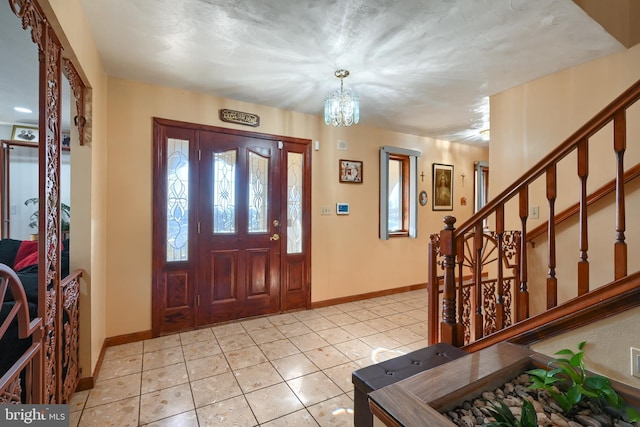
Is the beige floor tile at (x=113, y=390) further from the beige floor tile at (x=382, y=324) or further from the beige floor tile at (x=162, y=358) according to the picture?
the beige floor tile at (x=382, y=324)

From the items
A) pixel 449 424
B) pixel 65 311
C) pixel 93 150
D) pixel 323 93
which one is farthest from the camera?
pixel 323 93

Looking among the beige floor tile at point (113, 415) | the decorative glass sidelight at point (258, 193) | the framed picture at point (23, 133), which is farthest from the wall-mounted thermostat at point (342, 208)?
the framed picture at point (23, 133)

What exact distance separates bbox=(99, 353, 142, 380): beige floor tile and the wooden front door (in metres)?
0.73

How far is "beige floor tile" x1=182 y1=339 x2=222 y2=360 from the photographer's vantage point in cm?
254

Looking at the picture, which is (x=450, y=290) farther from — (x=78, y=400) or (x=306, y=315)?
(x=78, y=400)

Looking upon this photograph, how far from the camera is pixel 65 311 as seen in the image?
186cm

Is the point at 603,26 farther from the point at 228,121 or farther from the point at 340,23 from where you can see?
the point at 228,121

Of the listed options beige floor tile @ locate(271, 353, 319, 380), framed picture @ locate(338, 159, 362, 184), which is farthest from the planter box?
framed picture @ locate(338, 159, 362, 184)

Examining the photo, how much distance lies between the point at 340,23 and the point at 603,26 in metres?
1.78

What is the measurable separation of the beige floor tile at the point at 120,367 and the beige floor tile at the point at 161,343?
0.18 m

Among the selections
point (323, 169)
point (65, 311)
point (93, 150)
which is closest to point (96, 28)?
point (93, 150)

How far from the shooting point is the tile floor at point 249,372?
179cm

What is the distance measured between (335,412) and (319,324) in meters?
1.44

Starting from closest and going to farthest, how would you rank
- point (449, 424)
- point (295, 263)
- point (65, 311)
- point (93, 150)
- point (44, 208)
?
1. point (449, 424)
2. point (44, 208)
3. point (65, 311)
4. point (93, 150)
5. point (295, 263)
